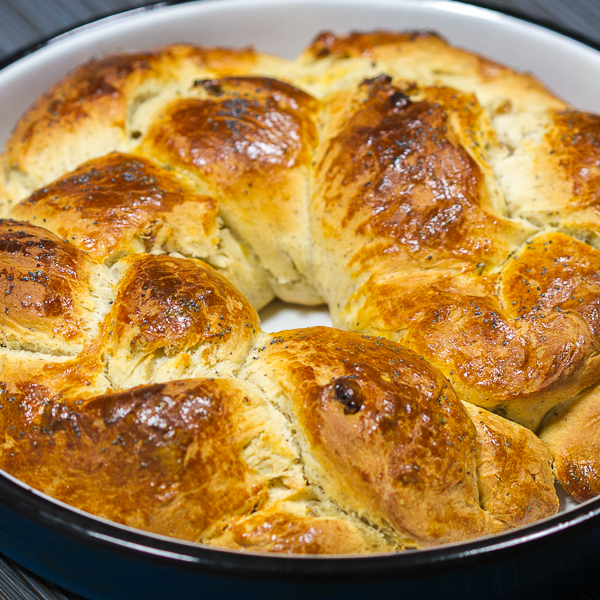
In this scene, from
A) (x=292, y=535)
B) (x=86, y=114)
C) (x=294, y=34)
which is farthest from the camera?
(x=294, y=34)

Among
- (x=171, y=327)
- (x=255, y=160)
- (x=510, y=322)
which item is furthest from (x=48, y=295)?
(x=510, y=322)

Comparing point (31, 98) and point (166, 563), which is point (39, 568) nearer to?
point (166, 563)

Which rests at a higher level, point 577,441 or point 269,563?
point 577,441

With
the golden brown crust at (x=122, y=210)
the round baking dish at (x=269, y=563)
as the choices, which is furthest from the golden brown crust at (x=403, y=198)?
the round baking dish at (x=269, y=563)

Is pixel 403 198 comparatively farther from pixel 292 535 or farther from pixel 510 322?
pixel 292 535

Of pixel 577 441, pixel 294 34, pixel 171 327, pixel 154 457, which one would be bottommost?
pixel 154 457

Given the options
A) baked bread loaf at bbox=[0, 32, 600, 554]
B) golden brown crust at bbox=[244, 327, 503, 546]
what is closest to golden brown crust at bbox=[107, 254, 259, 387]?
baked bread loaf at bbox=[0, 32, 600, 554]
